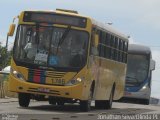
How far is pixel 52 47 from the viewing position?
73.0ft

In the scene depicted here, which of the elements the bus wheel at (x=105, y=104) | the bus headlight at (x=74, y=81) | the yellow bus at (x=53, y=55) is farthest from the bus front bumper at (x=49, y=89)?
the bus wheel at (x=105, y=104)

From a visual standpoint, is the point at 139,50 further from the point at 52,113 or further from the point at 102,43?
the point at 52,113

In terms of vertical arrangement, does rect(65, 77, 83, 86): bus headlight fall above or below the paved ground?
above

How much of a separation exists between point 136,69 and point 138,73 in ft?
1.12

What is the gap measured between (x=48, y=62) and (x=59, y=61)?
1.21 feet

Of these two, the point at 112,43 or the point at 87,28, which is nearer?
the point at 87,28

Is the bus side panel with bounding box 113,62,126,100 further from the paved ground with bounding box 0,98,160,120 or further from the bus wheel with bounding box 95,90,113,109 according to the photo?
the paved ground with bounding box 0,98,160,120

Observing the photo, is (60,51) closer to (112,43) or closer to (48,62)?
(48,62)

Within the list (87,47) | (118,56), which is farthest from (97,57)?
(118,56)

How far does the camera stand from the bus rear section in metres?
40.7

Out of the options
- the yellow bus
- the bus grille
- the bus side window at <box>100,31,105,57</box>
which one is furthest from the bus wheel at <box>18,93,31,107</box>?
the bus side window at <box>100,31,105,57</box>

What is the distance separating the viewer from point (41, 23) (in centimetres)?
2259

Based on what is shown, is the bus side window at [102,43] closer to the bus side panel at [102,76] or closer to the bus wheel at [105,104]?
the bus side panel at [102,76]

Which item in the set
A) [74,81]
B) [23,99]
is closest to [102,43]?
[74,81]
